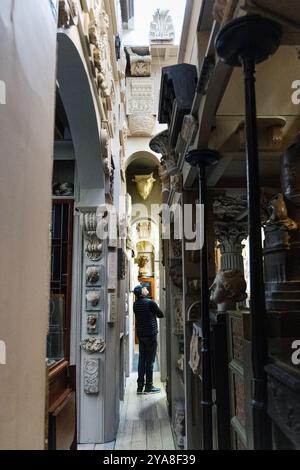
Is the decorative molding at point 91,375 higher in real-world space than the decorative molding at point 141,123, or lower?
lower

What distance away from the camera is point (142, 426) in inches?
162

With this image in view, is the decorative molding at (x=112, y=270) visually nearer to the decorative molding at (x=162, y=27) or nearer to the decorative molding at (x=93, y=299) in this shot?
the decorative molding at (x=93, y=299)

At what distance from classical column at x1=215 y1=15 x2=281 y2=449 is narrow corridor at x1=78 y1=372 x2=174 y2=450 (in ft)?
9.62

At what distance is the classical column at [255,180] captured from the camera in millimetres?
942

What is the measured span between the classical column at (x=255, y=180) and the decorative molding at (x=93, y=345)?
9.25 ft

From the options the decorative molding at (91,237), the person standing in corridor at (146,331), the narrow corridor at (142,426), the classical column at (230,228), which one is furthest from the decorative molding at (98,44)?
the narrow corridor at (142,426)

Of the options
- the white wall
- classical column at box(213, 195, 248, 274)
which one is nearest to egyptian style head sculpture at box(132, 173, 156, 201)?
classical column at box(213, 195, 248, 274)

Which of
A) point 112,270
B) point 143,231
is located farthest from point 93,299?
point 143,231

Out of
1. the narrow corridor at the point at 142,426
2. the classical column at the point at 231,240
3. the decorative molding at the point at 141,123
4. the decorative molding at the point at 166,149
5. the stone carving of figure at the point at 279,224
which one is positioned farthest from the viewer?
the decorative molding at the point at 141,123

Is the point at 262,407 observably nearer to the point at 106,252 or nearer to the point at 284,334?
the point at 284,334

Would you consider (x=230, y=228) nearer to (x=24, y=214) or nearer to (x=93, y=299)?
(x=93, y=299)

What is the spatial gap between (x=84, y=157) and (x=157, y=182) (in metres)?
4.24

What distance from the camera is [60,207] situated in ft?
12.5

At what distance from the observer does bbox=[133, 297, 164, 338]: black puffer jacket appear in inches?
215
